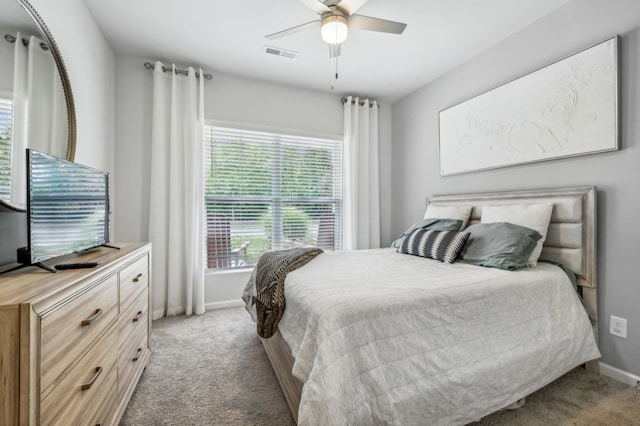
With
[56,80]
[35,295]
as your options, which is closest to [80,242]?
[35,295]

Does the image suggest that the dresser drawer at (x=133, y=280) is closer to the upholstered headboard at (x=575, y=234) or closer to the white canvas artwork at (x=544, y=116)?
the upholstered headboard at (x=575, y=234)

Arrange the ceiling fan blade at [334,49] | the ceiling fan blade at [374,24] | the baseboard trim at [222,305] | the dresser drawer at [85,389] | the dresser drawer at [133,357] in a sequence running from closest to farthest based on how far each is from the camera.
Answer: the dresser drawer at [85,389], the dresser drawer at [133,357], the ceiling fan blade at [374,24], the ceiling fan blade at [334,49], the baseboard trim at [222,305]

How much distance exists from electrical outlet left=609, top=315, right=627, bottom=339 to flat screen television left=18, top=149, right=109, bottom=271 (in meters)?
3.19

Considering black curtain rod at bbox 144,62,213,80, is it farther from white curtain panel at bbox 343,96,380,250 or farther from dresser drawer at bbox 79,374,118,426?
dresser drawer at bbox 79,374,118,426

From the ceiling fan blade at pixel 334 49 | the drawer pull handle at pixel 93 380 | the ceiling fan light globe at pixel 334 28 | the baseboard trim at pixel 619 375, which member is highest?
the ceiling fan blade at pixel 334 49

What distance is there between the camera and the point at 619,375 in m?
1.76

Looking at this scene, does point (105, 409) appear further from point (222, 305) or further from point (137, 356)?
point (222, 305)

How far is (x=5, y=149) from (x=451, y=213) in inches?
123

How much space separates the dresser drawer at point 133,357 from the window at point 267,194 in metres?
1.37

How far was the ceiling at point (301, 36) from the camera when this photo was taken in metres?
2.10

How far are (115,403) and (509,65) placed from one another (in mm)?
3735

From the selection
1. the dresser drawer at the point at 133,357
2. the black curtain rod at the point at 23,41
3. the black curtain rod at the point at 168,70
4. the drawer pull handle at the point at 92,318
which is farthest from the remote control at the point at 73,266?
the black curtain rod at the point at 168,70

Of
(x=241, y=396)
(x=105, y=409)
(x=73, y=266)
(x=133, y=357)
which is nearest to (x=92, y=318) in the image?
(x=73, y=266)

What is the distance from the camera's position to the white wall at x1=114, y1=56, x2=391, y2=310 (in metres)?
2.78
